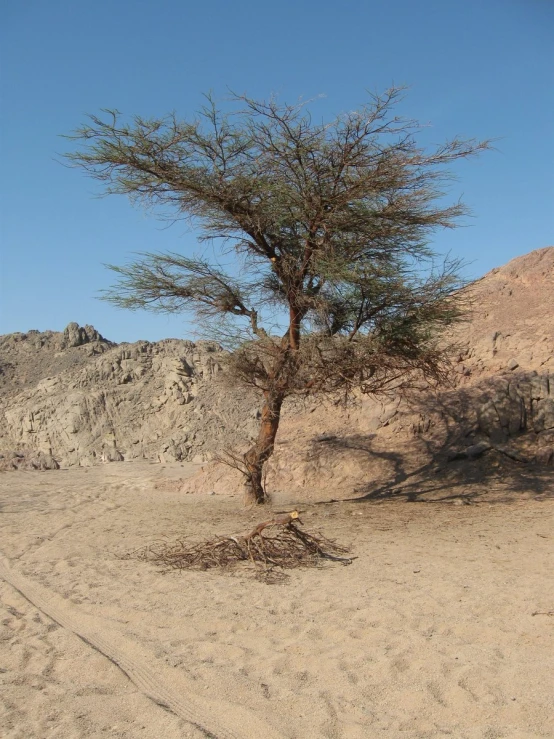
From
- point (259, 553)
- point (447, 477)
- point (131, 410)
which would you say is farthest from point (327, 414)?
point (131, 410)

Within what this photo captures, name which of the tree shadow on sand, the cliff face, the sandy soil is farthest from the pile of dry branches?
the cliff face

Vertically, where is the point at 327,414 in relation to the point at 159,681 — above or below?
above

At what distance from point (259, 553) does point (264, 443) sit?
401 centimetres

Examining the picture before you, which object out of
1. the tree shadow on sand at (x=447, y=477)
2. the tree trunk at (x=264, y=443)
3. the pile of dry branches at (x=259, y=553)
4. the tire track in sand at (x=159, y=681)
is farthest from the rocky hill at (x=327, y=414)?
the tire track in sand at (x=159, y=681)

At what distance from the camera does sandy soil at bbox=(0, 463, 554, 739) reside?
3617 millimetres

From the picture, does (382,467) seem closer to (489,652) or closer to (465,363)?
(465,363)

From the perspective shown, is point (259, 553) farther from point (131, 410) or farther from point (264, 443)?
point (131, 410)

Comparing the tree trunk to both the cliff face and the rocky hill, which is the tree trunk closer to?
the rocky hill

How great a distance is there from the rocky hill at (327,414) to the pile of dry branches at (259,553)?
395 centimetres

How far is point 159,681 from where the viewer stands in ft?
13.6

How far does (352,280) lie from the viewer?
370 inches

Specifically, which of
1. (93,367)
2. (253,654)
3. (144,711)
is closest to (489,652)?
(253,654)

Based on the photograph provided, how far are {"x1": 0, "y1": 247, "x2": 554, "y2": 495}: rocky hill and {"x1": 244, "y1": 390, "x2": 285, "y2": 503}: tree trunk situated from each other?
1118 mm

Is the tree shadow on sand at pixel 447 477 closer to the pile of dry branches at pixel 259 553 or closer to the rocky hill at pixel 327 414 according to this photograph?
the rocky hill at pixel 327 414
